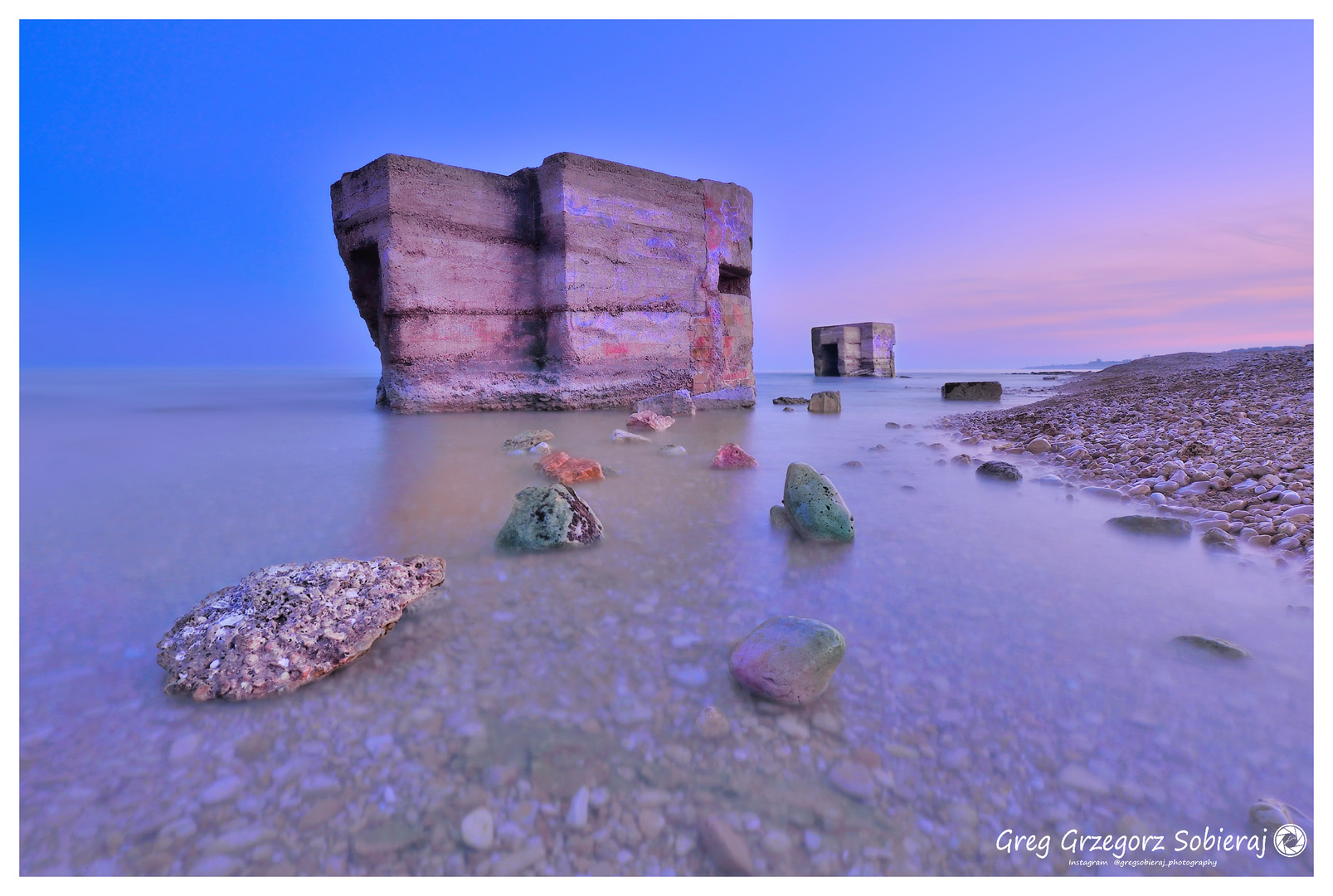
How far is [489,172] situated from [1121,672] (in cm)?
595

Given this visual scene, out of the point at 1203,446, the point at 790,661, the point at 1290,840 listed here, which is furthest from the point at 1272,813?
the point at 1203,446

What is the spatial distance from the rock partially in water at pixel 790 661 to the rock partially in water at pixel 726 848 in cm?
29

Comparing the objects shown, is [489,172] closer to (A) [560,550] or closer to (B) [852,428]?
(B) [852,428]

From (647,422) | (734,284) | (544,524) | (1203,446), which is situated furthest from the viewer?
(734,284)

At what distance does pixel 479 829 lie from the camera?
73 cm

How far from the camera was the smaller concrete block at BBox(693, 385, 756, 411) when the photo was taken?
257 inches

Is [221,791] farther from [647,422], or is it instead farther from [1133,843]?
[647,422]

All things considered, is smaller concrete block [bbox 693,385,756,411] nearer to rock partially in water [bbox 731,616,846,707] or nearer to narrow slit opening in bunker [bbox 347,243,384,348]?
narrow slit opening in bunker [bbox 347,243,384,348]

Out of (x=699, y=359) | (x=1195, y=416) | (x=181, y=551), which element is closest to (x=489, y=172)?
(x=699, y=359)

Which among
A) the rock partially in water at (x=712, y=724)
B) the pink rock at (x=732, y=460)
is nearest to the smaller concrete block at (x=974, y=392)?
the pink rock at (x=732, y=460)

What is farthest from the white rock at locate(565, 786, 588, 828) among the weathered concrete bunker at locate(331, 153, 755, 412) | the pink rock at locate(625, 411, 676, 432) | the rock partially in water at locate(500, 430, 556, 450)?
the weathered concrete bunker at locate(331, 153, 755, 412)

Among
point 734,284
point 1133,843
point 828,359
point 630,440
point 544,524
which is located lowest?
point 1133,843

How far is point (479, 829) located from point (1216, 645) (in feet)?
4.63

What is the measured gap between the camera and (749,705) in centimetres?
97
